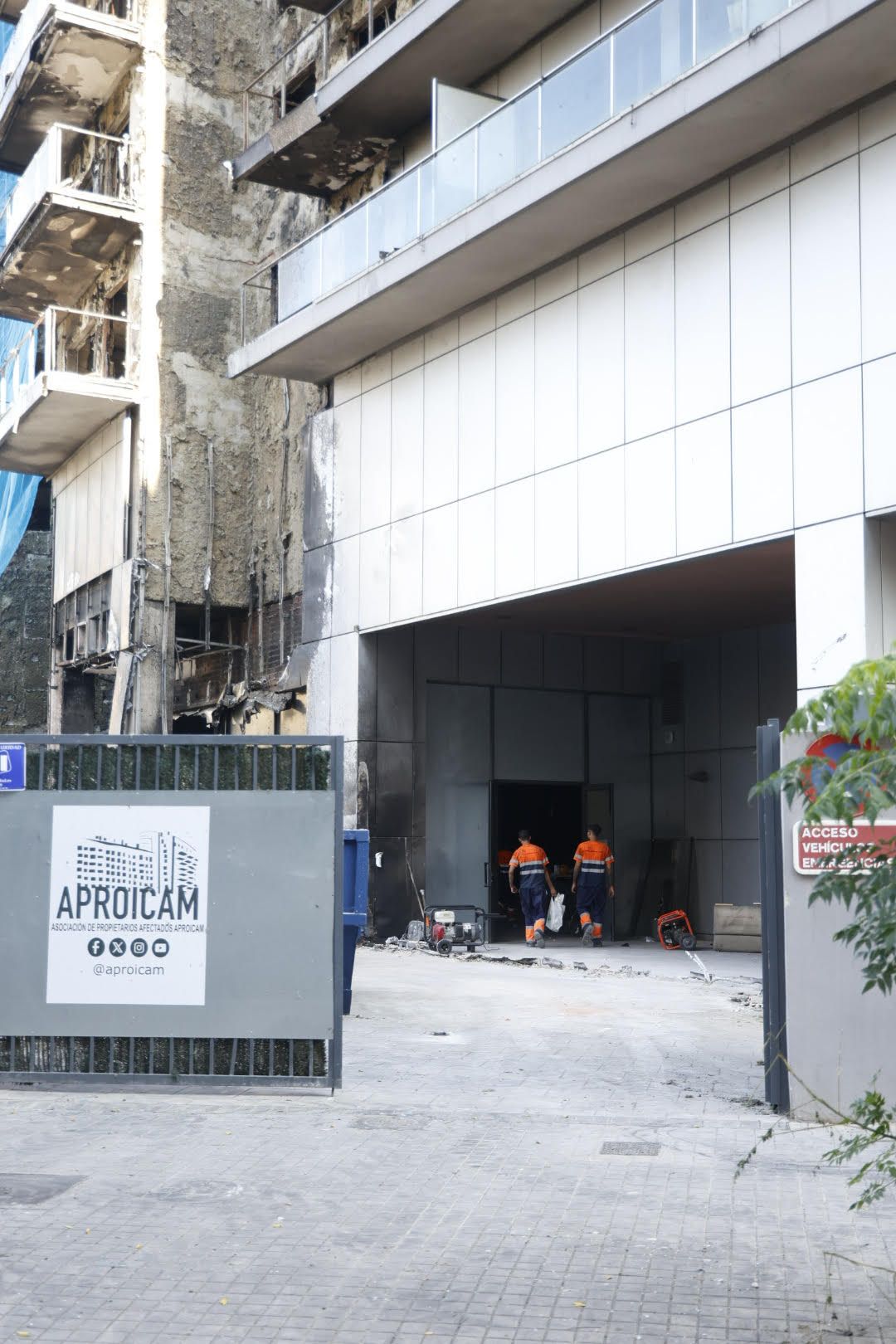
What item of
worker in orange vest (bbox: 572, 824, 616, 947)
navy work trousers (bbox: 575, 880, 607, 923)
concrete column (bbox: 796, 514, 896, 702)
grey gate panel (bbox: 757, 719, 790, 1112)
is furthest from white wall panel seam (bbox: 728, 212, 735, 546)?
navy work trousers (bbox: 575, 880, 607, 923)

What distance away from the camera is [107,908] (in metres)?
9.64

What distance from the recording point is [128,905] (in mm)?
9633

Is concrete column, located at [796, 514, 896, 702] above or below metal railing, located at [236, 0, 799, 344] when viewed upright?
below

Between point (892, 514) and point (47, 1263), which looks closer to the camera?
point (47, 1263)

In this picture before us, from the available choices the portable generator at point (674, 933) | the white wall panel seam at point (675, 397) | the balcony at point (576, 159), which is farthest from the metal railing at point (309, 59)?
the portable generator at point (674, 933)

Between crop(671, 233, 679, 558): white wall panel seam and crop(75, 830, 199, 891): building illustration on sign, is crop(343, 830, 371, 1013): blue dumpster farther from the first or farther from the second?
crop(671, 233, 679, 558): white wall panel seam

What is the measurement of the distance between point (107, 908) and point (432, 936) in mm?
13271

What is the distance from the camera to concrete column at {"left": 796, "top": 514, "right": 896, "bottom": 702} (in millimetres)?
15203

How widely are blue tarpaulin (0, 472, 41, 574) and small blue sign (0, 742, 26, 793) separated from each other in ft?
80.9

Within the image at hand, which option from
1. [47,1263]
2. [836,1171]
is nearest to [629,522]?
[836,1171]

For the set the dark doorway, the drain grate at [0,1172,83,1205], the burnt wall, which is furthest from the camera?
the burnt wall

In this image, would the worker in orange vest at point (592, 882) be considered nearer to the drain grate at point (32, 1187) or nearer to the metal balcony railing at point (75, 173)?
the metal balcony railing at point (75, 173)

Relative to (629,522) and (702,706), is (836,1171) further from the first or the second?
(702,706)

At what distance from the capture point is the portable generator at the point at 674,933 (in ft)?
78.8
